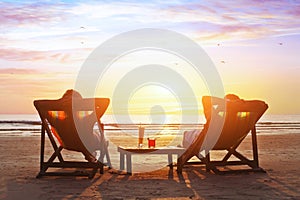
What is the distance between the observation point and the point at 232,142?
23.8 ft

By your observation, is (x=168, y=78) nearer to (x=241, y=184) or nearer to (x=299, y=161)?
(x=299, y=161)

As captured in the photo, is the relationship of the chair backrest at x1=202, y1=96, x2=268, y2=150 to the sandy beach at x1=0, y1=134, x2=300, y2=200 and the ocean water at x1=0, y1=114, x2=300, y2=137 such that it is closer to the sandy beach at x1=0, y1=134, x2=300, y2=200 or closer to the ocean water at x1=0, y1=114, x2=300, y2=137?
the sandy beach at x1=0, y1=134, x2=300, y2=200

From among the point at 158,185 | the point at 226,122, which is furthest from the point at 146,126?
the point at 158,185

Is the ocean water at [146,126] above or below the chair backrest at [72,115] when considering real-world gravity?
below

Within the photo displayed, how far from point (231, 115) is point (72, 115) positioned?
2.39 metres

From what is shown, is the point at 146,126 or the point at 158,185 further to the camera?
the point at 146,126

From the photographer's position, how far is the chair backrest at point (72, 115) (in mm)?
6664

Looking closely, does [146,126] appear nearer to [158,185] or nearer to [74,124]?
[74,124]

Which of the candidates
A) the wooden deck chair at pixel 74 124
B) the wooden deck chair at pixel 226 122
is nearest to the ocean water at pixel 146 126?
the wooden deck chair at pixel 74 124

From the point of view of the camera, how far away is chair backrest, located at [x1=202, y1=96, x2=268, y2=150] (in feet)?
22.2

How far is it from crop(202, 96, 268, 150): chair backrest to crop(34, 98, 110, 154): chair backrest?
1.57 meters

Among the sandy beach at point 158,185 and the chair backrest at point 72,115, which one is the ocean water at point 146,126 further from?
the sandy beach at point 158,185

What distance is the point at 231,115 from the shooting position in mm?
6883

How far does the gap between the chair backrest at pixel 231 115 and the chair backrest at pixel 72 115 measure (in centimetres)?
157
